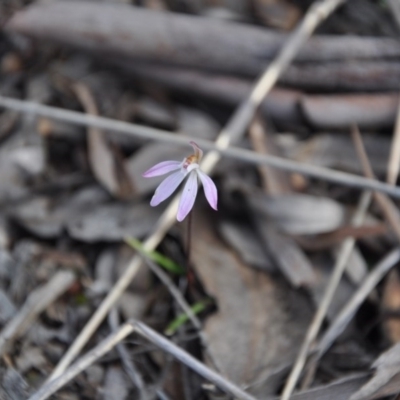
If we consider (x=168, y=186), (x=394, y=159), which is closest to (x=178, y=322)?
(x=168, y=186)

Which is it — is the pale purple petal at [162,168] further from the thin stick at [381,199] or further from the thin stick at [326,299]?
the thin stick at [381,199]

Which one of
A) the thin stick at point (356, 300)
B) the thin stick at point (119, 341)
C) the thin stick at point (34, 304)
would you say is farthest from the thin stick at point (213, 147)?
the thin stick at point (119, 341)

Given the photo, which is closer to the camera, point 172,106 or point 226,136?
point 226,136

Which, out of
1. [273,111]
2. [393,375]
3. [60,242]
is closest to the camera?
[393,375]

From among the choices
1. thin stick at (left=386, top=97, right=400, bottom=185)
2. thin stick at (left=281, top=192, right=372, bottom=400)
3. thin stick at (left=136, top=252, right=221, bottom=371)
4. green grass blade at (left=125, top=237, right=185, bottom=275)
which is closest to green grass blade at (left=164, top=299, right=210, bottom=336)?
thin stick at (left=136, top=252, right=221, bottom=371)

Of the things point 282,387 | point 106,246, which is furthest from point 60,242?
point 282,387

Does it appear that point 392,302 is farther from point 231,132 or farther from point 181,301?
point 231,132

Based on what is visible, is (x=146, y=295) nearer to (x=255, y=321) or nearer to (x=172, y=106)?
(x=255, y=321)
